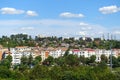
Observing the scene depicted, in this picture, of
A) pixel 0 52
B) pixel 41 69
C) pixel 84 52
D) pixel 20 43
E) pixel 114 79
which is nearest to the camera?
pixel 114 79

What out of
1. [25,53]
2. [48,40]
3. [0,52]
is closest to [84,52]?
[25,53]

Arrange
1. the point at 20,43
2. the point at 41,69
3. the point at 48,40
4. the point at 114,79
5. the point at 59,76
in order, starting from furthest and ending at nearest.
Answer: the point at 48,40, the point at 20,43, the point at 41,69, the point at 59,76, the point at 114,79

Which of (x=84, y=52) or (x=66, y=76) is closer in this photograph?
(x=66, y=76)

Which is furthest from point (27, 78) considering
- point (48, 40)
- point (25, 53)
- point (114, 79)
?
point (48, 40)

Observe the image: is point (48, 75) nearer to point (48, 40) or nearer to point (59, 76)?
point (59, 76)

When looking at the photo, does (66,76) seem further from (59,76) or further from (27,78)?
(27,78)

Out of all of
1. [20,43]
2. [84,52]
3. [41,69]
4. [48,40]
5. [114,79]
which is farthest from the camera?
[48,40]
